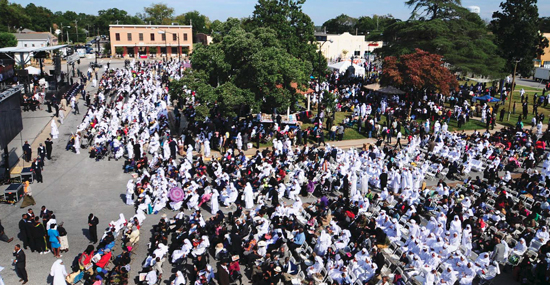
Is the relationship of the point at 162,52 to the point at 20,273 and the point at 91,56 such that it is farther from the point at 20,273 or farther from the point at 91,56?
the point at 20,273

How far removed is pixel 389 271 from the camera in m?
11.8

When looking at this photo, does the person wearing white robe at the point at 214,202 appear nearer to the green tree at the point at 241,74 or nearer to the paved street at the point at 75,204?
the paved street at the point at 75,204

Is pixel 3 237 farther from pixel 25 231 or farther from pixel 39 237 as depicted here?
pixel 39 237

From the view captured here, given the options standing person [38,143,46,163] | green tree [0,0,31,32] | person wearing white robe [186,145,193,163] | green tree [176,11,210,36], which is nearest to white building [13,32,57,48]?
green tree [0,0,31,32]

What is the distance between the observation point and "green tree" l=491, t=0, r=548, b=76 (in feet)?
151

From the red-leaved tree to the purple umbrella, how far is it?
68.3 ft

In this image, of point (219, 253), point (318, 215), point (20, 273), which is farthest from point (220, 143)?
point (20, 273)

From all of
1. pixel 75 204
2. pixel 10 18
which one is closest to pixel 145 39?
pixel 10 18

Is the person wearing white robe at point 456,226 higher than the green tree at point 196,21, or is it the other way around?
the green tree at point 196,21

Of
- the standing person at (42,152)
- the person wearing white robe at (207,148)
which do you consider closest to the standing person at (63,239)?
the standing person at (42,152)

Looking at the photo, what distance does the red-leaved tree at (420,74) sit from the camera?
2989cm

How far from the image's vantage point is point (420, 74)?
2984 centimetres

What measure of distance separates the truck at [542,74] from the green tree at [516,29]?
5370mm

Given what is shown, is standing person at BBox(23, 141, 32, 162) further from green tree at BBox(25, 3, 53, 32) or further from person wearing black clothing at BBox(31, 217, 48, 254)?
green tree at BBox(25, 3, 53, 32)
